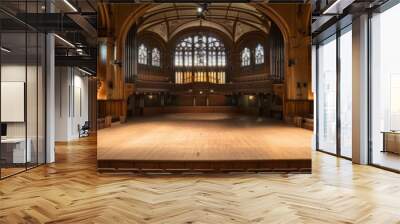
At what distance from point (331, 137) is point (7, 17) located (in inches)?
258

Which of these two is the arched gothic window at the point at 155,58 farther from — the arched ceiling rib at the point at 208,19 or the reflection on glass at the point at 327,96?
the reflection on glass at the point at 327,96

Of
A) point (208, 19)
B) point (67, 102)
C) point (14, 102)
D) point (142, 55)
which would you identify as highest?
point (208, 19)

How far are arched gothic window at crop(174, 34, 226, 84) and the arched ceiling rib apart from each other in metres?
0.43

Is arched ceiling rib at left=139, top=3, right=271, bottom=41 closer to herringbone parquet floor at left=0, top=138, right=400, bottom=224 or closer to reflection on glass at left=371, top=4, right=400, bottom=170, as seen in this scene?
reflection on glass at left=371, top=4, right=400, bottom=170

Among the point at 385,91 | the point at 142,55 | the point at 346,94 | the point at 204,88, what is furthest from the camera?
the point at 204,88

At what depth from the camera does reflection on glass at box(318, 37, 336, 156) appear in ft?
24.0

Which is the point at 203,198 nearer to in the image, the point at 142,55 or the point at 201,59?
the point at 142,55

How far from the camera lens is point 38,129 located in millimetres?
6141

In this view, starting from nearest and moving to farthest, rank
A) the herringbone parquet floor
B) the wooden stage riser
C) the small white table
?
the herringbone parquet floor < the wooden stage riser < the small white table

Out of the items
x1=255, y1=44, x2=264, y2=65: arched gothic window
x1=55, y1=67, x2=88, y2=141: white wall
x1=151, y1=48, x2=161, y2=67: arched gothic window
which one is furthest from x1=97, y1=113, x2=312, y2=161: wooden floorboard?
x1=55, y1=67, x2=88, y2=141: white wall

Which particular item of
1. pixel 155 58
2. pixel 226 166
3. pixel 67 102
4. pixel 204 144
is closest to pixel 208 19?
pixel 155 58

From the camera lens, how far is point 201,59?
400 inches

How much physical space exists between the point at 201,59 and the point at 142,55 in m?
2.13

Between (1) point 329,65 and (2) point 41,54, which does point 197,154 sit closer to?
(2) point 41,54
